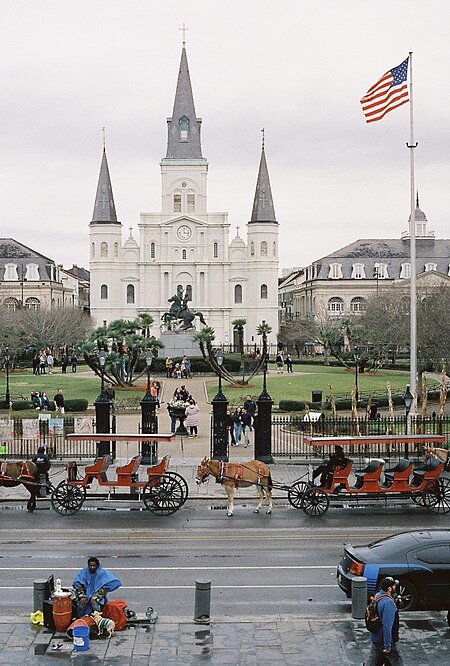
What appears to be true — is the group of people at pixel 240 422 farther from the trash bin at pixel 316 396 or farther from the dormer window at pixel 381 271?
the dormer window at pixel 381 271

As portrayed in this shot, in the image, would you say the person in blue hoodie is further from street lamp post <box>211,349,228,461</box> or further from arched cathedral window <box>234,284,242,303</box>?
arched cathedral window <box>234,284,242,303</box>

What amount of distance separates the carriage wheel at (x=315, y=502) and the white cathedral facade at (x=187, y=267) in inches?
3277

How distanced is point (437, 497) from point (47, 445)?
14.0 meters

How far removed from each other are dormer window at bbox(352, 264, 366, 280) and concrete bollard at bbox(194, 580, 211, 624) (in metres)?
97.8

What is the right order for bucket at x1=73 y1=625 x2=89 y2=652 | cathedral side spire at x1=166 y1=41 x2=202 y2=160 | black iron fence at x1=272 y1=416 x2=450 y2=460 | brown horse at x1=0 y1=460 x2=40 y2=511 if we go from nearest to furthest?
bucket at x1=73 y1=625 x2=89 y2=652 < brown horse at x1=0 y1=460 x2=40 y2=511 < black iron fence at x1=272 y1=416 x2=450 y2=460 < cathedral side spire at x1=166 y1=41 x2=202 y2=160

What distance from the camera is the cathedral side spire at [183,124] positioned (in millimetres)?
105625

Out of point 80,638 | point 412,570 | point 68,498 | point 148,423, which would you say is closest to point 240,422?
point 148,423

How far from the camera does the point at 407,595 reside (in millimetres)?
12445

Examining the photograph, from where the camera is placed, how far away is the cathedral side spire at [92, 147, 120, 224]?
102188 millimetres

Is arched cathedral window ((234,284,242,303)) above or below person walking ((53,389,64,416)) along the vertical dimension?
above

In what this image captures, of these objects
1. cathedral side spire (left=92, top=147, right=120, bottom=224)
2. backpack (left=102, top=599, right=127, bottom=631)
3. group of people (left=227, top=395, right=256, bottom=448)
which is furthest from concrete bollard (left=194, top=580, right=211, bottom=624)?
cathedral side spire (left=92, top=147, right=120, bottom=224)

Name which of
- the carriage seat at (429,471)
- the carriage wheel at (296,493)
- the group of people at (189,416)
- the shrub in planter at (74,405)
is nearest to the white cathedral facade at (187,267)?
the shrub in planter at (74,405)

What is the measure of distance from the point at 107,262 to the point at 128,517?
86.1m

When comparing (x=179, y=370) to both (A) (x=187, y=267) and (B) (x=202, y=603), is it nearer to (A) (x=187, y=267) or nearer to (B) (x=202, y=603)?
(B) (x=202, y=603)
